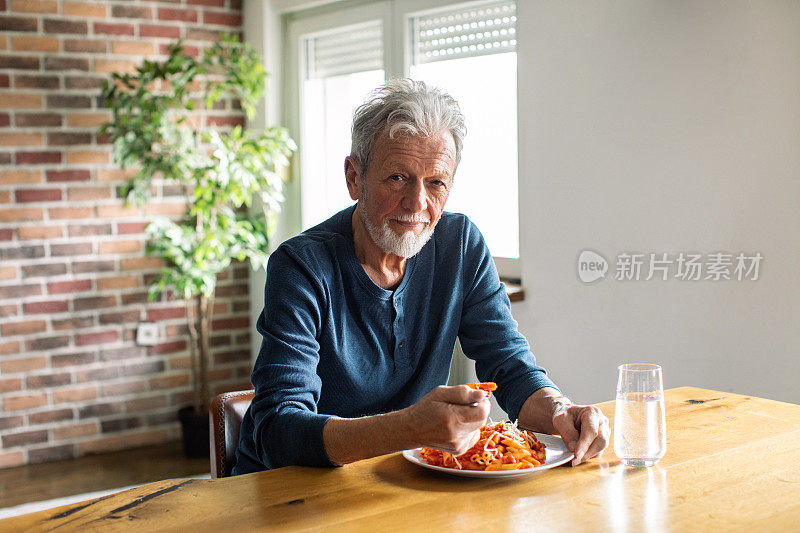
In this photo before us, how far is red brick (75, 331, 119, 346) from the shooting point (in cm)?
396

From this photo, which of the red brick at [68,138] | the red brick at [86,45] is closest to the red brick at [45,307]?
the red brick at [68,138]

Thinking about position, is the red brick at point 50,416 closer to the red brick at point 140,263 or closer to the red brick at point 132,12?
the red brick at point 140,263

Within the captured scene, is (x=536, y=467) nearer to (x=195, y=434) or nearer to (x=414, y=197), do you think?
(x=414, y=197)

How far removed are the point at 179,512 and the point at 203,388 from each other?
2920mm

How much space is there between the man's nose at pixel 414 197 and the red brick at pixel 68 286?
2.70 meters

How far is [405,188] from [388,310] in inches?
9.8

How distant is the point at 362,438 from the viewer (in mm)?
1337

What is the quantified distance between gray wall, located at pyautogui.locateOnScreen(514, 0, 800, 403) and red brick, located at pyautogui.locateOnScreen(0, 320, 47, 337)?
217 cm

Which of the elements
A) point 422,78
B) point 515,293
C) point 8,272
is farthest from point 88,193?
point 515,293

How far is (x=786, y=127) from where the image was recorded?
2.36 m

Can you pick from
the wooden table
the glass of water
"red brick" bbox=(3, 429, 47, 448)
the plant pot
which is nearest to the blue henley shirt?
the wooden table

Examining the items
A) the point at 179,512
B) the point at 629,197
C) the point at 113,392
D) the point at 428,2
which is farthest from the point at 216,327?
the point at 179,512

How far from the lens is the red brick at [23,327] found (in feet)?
12.4

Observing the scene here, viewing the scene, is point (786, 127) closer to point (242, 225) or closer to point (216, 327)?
point (242, 225)
